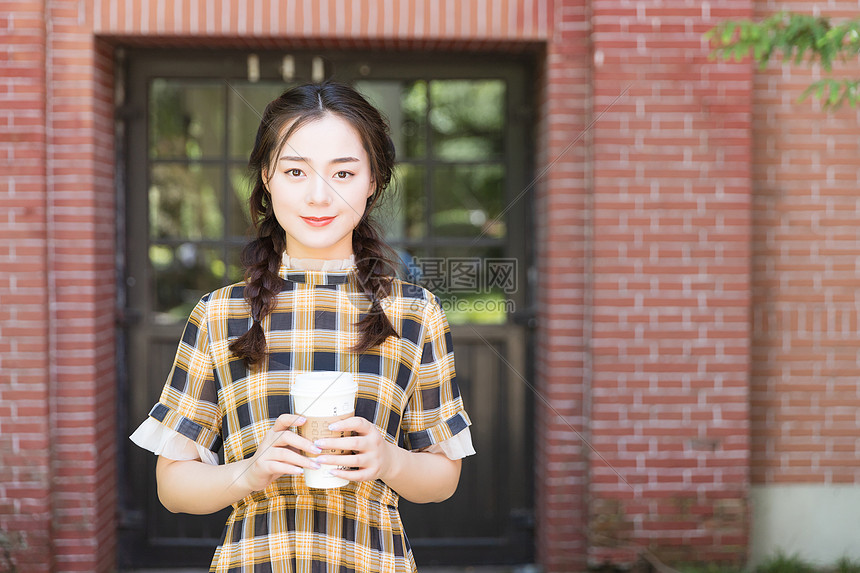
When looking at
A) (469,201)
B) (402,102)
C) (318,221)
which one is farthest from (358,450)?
(402,102)

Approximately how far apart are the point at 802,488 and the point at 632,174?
5.83 feet

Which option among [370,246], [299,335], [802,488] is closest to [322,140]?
[370,246]

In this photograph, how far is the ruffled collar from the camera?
171cm

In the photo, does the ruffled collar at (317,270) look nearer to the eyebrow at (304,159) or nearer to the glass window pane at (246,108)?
the eyebrow at (304,159)

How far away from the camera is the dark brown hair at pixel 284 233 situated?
1.62m

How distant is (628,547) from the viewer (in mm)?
3572

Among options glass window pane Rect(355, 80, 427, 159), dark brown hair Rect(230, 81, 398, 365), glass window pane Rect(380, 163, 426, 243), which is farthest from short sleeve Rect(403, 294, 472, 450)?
glass window pane Rect(355, 80, 427, 159)

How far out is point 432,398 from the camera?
1.70m

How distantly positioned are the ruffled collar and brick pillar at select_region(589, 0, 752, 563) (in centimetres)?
201

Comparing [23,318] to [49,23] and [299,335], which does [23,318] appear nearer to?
[49,23]

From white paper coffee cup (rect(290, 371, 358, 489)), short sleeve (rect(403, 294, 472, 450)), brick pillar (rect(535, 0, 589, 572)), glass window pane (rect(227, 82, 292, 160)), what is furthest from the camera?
glass window pane (rect(227, 82, 292, 160))

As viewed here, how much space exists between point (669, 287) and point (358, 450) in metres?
2.43

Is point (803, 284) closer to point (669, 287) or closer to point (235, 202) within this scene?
point (669, 287)

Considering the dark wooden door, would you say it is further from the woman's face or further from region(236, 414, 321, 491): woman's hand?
region(236, 414, 321, 491): woman's hand
